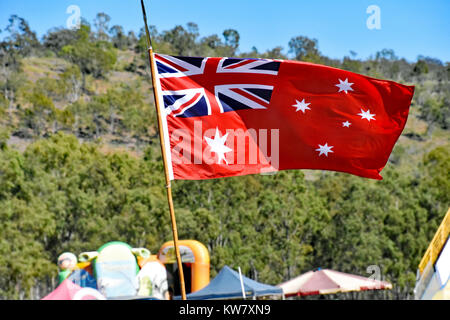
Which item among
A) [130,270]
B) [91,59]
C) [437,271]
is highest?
[91,59]

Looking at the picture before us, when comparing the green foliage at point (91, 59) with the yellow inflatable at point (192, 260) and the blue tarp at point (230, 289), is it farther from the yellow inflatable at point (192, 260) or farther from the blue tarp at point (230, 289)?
the blue tarp at point (230, 289)

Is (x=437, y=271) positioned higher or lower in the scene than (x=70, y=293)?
higher

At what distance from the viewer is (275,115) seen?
26.2 ft

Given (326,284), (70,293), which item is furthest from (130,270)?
(326,284)

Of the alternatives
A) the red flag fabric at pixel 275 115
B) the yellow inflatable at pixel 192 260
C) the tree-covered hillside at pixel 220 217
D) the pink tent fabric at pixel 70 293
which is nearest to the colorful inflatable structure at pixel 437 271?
the red flag fabric at pixel 275 115

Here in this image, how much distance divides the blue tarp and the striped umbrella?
5.85ft

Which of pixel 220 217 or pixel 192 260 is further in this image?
pixel 220 217

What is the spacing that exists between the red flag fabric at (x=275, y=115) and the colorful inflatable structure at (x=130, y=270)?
1614 cm

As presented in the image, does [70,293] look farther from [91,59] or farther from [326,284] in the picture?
[91,59]

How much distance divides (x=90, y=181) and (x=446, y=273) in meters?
31.2

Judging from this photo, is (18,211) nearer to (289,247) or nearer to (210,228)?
(210,228)

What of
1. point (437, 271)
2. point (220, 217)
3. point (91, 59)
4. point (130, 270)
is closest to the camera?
point (437, 271)

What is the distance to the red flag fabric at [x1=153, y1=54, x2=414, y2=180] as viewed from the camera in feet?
25.2

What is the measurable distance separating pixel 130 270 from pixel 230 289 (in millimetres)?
4723
